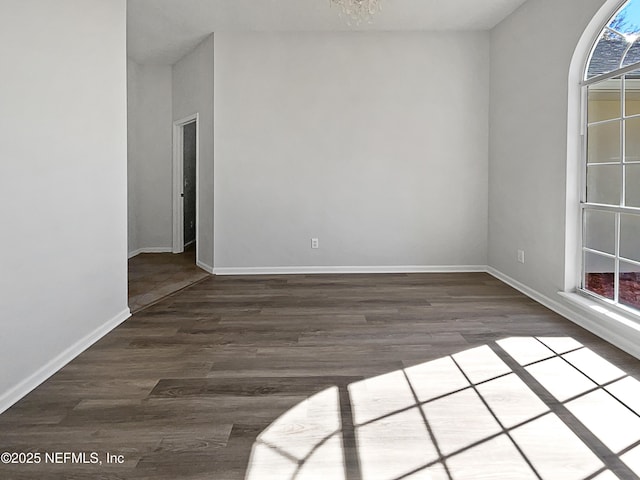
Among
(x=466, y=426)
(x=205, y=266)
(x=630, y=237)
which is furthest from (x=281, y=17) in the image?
(x=466, y=426)

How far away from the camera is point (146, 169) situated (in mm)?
7191

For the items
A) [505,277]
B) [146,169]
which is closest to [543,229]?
[505,277]

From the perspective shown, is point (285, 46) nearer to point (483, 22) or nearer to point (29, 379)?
point (483, 22)

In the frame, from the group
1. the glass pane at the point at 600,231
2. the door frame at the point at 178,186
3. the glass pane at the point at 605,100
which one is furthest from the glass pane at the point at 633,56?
the door frame at the point at 178,186

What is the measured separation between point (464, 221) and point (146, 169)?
4.73 metres

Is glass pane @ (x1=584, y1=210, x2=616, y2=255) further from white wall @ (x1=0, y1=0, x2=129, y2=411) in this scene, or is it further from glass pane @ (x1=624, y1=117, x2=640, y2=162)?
white wall @ (x1=0, y1=0, x2=129, y2=411)

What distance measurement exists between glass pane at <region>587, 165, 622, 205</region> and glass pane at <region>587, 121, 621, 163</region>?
0.07 metres

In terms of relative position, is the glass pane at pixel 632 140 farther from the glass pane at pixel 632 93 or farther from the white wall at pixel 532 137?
the white wall at pixel 532 137

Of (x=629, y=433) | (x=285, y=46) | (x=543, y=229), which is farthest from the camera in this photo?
(x=285, y=46)

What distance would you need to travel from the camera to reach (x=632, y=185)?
3285mm

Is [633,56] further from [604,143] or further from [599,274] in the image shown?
[599,274]

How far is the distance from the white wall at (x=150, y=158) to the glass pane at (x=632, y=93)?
5838 mm

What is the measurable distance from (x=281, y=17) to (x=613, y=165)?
3609mm

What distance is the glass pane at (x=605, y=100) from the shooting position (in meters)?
3.46
